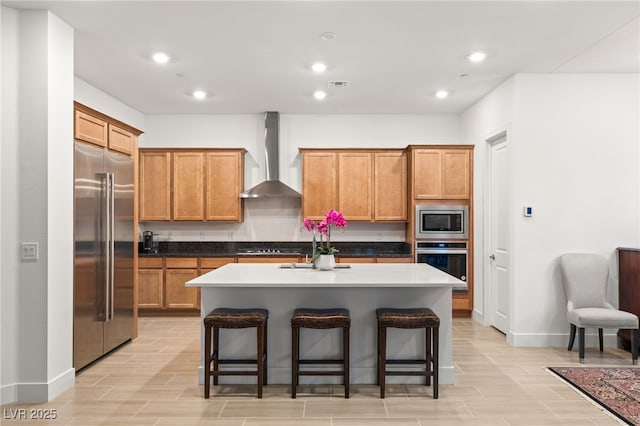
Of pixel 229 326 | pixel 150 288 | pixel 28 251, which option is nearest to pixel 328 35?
pixel 229 326

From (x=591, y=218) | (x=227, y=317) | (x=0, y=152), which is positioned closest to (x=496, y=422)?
(x=227, y=317)

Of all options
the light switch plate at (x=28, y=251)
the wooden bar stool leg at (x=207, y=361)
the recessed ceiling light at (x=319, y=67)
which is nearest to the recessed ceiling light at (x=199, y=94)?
the recessed ceiling light at (x=319, y=67)

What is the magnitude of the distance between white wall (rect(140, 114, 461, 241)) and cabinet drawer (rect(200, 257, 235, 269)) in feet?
2.10

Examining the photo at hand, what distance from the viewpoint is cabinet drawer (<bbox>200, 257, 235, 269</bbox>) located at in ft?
21.2

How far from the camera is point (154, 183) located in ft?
22.1

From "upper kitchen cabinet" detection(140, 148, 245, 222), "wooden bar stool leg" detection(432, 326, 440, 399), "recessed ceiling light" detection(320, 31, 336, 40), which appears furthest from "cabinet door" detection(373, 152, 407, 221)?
"wooden bar stool leg" detection(432, 326, 440, 399)

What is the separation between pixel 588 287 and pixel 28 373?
4.90 m

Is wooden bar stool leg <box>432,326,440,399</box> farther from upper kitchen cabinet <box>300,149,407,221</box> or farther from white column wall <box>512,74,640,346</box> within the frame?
upper kitchen cabinet <box>300,149,407,221</box>

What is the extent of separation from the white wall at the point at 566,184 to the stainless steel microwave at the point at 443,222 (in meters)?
1.36

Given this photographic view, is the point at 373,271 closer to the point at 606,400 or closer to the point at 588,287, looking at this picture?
the point at 606,400

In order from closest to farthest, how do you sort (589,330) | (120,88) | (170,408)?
(170,408) < (589,330) < (120,88)

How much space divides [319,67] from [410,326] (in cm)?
274

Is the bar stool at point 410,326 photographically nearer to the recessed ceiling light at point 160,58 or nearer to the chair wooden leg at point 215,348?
the chair wooden leg at point 215,348

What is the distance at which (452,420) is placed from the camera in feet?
10.2
